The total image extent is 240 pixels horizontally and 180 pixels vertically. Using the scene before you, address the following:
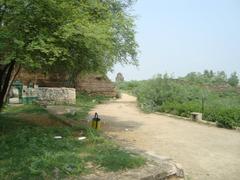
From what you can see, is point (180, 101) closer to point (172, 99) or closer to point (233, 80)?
point (172, 99)

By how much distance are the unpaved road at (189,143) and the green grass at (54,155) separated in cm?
138

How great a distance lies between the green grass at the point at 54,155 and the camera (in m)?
7.00

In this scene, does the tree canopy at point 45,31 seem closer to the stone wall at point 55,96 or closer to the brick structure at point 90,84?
the stone wall at point 55,96

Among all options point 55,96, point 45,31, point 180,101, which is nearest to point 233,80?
point 180,101

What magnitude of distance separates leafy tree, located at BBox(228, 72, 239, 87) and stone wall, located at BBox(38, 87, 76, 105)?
837 inches

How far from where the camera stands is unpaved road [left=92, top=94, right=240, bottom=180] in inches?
340

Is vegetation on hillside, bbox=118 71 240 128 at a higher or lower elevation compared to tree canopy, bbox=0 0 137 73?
lower

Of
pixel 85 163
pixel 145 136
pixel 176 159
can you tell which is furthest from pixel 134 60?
pixel 85 163

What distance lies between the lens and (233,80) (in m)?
42.1

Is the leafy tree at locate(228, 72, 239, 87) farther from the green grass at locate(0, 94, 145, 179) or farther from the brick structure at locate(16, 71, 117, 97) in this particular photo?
the green grass at locate(0, 94, 145, 179)

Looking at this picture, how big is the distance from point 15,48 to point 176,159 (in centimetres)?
505

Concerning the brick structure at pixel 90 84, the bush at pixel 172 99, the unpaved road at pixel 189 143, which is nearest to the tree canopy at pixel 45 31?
the unpaved road at pixel 189 143

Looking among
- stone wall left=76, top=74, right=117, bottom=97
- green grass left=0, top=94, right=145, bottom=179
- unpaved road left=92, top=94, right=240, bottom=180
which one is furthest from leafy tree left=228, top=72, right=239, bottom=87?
green grass left=0, top=94, right=145, bottom=179

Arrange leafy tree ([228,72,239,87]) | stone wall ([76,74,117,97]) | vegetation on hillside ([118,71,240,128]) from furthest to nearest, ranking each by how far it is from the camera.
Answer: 1. leafy tree ([228,72,239,87])
2. stone wall ([76,74,117,97])
3. vegetation on hillside ([118,71,240,128])
